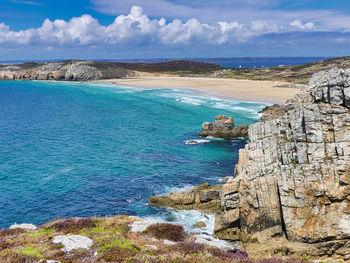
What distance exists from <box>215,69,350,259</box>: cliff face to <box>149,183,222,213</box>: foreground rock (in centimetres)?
590

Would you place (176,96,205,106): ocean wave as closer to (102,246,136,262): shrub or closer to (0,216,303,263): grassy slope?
(0,216,303,263): grassy slope

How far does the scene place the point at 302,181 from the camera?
19984mm

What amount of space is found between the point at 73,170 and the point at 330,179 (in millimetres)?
32137

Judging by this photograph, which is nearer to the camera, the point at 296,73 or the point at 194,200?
the point at 194,200

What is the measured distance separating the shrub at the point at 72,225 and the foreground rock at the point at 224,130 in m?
37.0

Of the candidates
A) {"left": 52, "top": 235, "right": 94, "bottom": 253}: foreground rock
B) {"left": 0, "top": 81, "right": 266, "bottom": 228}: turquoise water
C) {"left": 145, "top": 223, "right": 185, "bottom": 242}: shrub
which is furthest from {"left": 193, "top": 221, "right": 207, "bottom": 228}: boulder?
{"left": 52, "top": 235, "right": 94, "bottom": 253}: foreground rock

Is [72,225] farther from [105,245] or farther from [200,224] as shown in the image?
[200,224]

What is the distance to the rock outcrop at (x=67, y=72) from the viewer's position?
181000 mm

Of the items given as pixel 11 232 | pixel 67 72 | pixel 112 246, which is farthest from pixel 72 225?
pixel 67 72

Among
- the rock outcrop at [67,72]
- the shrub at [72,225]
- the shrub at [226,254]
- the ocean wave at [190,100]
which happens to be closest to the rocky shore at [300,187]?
the shrub at [226,254]

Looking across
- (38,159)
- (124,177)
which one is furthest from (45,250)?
(38,159)

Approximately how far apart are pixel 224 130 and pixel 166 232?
1446 inches

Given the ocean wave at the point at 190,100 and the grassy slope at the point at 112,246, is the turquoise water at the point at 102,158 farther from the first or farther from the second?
the grassy slope at the point at 112,246

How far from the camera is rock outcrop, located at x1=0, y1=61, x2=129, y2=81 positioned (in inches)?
7126
